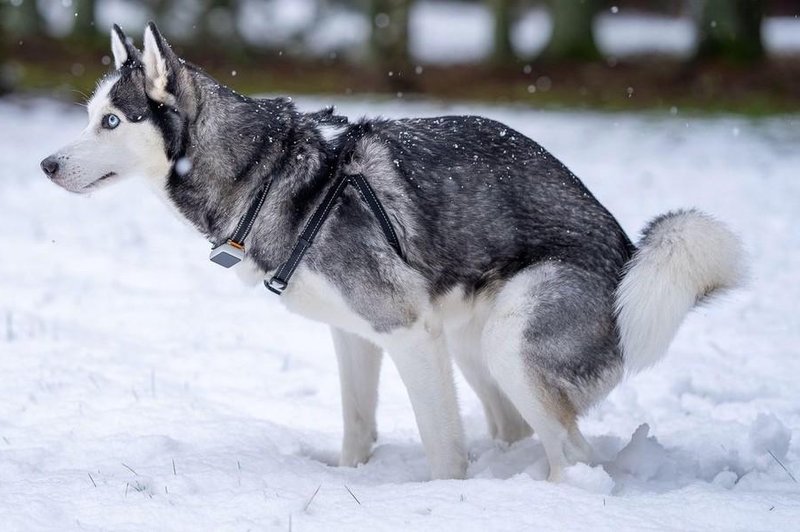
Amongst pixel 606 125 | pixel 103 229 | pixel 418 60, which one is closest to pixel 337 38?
pixel 418 60

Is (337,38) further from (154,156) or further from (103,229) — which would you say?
(154,156)

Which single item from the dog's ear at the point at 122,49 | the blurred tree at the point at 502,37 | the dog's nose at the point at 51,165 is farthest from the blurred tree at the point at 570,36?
the dog's nose at the point at 51,165

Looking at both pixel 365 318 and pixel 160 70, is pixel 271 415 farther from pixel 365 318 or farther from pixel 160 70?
pixel 160 70

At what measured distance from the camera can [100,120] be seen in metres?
3.97

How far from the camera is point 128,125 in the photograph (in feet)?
12.9

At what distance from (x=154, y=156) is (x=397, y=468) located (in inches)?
66.2

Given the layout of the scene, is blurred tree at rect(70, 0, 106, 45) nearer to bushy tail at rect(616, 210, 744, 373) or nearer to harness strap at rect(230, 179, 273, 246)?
harness strap at rect(230, 179, 273, 246)

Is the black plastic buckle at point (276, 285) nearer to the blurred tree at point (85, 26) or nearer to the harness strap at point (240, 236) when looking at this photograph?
the harness strap at point (240, 236)

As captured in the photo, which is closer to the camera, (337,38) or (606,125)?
(606,125)

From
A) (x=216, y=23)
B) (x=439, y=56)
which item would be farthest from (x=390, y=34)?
(x=216, y=23)

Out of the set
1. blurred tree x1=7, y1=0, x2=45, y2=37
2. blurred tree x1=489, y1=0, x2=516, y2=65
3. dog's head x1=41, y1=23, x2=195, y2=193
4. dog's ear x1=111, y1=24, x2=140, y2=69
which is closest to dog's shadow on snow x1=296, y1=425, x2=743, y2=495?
dog's head x1=41, y1=23, x2=195, y2=193

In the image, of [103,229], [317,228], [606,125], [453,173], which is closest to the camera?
[317,228]

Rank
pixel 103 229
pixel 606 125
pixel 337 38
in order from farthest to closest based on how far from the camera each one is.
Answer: pixel 337 38 < pixel 606 125 < pixel 103 229

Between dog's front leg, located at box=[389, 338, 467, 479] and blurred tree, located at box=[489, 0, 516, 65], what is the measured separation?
1669 cm
